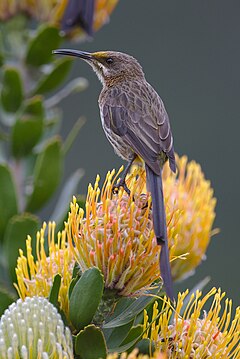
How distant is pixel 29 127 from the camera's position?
3270mm

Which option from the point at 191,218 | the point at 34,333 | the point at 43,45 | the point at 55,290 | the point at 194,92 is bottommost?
the point at 34,333

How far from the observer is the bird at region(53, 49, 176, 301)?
2.83 m

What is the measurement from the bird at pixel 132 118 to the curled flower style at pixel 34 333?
48cm

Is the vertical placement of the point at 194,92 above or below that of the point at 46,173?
above

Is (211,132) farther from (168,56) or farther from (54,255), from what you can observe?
(54,255)

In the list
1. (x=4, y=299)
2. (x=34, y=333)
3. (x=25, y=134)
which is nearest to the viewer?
(x=34, y=333)

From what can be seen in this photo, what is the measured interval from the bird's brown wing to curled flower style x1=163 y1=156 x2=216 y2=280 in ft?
0.47

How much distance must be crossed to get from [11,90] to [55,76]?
0.59ft

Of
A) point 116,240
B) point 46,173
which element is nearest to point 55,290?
point 116,240

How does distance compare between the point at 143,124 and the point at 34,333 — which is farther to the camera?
the point at 143,124

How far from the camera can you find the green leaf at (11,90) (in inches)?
129

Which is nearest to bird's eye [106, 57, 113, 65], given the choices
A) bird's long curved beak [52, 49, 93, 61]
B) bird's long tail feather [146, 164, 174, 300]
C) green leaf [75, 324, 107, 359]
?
bird's long curved beak [52, 49, 93, 61]

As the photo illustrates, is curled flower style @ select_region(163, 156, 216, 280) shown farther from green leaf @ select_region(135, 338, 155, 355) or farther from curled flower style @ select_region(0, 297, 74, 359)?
curled flower style @ select_region(0, 297, 74, 359)

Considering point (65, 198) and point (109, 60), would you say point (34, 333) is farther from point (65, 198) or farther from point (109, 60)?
point (109, 60)
